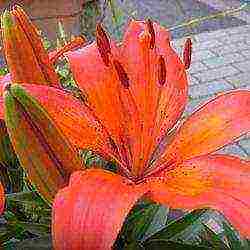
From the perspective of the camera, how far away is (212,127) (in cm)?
48

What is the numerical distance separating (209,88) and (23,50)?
9.96 ft

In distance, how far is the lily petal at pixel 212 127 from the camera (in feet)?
1.54

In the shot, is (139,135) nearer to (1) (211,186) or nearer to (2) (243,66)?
(1) (211,186)

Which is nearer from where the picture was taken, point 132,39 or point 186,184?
point 186,184

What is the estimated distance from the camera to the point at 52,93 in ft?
1.52

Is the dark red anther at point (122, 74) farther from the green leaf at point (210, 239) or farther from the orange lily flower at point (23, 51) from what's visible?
the green leaf at point (210, 239)

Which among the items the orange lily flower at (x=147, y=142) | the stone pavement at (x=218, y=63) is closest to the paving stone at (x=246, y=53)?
the stone pavement at (x=218, y=63)

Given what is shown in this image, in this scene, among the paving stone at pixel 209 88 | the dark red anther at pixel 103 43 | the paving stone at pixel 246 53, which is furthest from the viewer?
the paving stone at pixel 246 53

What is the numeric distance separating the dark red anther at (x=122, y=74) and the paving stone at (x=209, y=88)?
289cm

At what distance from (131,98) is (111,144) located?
37 mm

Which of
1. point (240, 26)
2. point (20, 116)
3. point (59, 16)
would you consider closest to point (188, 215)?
point (20, 116)

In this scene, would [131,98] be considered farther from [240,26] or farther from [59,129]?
[240,26]

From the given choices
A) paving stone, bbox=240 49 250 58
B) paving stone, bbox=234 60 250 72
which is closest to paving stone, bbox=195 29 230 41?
paving stone, bbox=240 49 250 58

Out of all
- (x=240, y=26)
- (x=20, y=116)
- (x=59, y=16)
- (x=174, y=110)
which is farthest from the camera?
(x=240, y=26)
